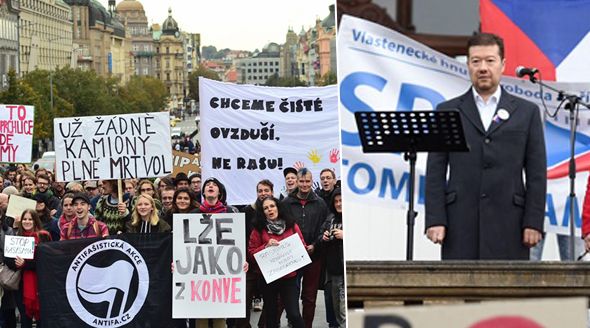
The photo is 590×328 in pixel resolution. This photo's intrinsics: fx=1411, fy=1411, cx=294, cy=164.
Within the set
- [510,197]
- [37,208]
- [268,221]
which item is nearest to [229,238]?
[268,221]

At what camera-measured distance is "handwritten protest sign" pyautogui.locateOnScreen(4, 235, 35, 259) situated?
1008cm

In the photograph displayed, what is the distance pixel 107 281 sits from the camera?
9.98 meters


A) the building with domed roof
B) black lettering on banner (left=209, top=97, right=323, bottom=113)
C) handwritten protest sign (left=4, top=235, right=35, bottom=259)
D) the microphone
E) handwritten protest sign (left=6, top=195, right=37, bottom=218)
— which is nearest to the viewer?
the microphone

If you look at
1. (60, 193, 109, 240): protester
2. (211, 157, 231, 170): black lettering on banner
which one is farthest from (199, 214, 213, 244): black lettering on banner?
(211, 157, 231, 170): black lettering on banner

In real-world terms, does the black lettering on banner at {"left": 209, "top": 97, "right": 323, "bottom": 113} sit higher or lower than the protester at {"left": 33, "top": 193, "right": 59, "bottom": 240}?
higher

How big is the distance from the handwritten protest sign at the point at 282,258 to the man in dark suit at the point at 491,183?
15.0 feet

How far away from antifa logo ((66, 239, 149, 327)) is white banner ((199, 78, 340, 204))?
8.93 ft

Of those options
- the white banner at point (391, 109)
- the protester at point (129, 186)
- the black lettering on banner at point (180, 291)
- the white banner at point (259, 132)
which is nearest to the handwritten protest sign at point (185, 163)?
the protester at point (129, 186)

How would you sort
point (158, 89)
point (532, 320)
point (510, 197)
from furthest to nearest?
point (158, 89), point (510, 197), point (532, 320)

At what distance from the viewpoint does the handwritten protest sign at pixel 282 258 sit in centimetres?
994

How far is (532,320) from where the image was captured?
268 cm

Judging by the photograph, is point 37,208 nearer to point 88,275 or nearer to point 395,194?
point 88,275

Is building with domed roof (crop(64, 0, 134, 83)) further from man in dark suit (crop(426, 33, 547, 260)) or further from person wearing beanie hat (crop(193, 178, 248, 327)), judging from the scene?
man in dark suit (crop(426, 33, 547, 260))

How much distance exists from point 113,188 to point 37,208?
0.97 meters
